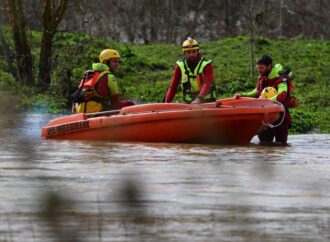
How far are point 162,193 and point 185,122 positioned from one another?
4916mm

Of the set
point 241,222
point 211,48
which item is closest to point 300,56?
point 211,48

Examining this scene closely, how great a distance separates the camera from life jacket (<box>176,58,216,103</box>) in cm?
1374

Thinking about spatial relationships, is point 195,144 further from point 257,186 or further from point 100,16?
point 100,16

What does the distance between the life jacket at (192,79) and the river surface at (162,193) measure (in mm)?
1509

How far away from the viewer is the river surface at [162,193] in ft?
19.9

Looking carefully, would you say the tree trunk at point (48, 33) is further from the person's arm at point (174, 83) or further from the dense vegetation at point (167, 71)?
the person's arm at point (174, 83)

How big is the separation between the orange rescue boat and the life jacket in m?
0.80

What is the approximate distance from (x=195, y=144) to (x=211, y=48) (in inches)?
611

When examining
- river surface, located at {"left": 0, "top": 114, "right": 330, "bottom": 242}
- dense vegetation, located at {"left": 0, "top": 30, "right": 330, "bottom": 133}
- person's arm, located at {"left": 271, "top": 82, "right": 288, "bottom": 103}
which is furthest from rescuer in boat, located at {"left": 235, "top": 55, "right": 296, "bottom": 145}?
dense vegetation, located at {"left": 0, "top": 30, "right": 330, "bottom": 133}

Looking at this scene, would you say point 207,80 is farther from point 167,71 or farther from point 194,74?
point 167,71

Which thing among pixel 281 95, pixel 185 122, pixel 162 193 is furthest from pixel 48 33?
pixel 162 193

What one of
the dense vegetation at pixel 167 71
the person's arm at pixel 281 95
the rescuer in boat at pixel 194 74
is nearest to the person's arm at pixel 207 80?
the rescuer in boat at pixel 194 74

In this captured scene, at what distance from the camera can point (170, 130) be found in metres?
12.7

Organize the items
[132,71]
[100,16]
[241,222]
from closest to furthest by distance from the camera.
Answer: [241,222] < [132,71] < [100,16]
